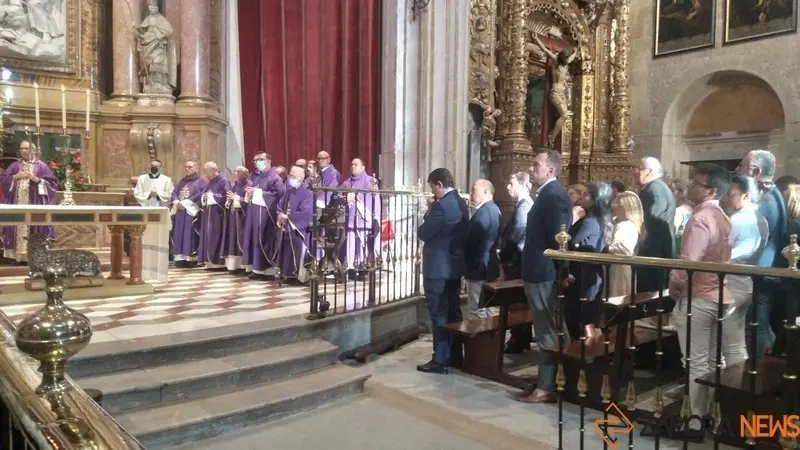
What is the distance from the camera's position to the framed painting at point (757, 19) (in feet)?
37.6

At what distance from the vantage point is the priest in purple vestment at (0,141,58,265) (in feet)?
23.8

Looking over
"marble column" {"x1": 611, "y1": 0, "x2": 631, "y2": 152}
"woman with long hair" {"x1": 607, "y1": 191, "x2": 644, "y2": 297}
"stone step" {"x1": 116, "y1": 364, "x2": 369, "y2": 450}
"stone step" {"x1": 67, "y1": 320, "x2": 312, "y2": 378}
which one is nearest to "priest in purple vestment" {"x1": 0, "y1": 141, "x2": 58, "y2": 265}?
"stone step" {"x1": 67, "y1": 320, "x2": 312, "y2": 378}

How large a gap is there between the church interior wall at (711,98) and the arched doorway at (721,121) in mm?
19

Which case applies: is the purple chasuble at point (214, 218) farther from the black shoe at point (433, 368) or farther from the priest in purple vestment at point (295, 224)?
the black shoe at point (433, 368)

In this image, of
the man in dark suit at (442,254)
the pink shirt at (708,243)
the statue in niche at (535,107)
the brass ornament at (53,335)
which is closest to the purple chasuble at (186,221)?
the man in dark suit at (442,254)

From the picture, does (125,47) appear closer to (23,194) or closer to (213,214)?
(23,194)

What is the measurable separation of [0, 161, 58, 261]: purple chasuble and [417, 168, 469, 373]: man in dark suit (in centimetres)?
512

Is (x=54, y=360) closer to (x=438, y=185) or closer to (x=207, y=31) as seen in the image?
(x=438, y=185)

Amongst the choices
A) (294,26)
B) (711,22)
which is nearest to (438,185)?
(294,26)

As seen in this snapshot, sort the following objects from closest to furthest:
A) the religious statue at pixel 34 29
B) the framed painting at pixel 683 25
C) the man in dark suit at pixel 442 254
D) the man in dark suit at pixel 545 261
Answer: the man in dark suit at pixel 545 261
the man in dark suit at pixel 442 254
the religious statue at pixel 34 29
the framed painting at pixel 683 25

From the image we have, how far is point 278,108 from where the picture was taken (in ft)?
32.4

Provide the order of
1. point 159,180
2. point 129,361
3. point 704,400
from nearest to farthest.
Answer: point 704,400 → point 129,361 → point 159,180

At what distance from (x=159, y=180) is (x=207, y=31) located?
2667 mm

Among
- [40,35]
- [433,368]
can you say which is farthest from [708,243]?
[40,35]
